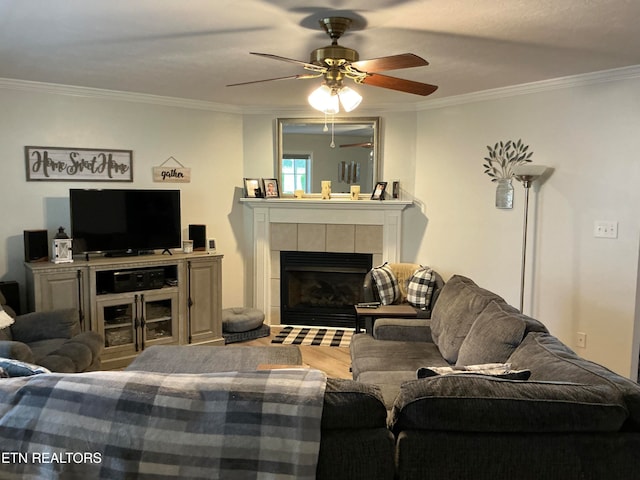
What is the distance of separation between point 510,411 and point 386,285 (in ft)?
9.25

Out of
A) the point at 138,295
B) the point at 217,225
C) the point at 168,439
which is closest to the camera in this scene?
the point at 168,439

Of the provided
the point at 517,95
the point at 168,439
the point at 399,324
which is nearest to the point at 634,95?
the point at 517,95

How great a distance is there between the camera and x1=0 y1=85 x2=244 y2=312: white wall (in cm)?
405

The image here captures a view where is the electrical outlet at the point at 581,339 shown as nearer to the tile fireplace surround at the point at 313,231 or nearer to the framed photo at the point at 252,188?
the tile fireplace surround at the point at 313,231

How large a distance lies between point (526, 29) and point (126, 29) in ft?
7.41

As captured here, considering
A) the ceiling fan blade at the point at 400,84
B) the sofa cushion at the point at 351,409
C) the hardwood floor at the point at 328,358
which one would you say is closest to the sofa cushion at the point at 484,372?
the sofa cushion at the point at 351,409

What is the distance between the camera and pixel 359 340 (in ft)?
11.3

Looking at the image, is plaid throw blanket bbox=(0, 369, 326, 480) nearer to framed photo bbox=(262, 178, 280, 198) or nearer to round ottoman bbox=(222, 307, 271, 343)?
round ottoman bbox=(222, 307, 271, 343)

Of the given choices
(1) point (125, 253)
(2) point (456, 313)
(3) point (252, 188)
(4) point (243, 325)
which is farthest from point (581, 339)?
(1) point (125, 253)

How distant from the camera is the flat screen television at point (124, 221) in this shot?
13.2 ft

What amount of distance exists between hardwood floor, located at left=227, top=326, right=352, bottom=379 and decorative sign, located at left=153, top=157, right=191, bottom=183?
5.81ft

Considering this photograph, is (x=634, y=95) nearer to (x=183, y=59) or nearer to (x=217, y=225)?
(x=183, y=59)

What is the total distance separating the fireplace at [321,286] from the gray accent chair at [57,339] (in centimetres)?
233

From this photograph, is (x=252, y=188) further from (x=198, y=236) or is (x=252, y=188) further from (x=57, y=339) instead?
(x=57, y=339)
